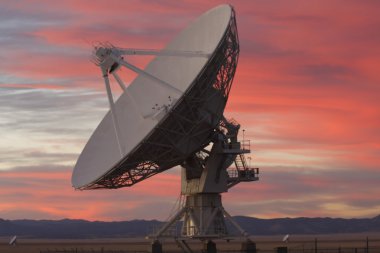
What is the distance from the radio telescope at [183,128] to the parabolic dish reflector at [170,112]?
0.26 ft

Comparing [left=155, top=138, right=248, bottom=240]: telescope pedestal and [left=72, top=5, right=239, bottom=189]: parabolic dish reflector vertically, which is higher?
[left=72, top=5, right=239, bottom=189]: parabolic dish reflector

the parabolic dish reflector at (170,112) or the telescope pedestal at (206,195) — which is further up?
the parabolic dish reflector at (170,112)

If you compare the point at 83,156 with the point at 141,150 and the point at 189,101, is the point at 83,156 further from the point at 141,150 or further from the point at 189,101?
the point at 189,101

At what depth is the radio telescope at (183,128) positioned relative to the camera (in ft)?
181

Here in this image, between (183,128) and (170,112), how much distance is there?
2966 millimetres

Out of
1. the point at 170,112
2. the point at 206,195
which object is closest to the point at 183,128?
the point at 170,112

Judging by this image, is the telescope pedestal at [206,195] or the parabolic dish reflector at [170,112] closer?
the parabolic dish reflector at [170,112]

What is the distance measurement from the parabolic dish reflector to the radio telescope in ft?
0.26

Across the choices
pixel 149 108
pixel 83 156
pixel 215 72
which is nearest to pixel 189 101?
pixel 215 72

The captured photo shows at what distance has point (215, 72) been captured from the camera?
54719mm

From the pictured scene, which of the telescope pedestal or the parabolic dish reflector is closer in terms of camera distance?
the parabolic dish reflector

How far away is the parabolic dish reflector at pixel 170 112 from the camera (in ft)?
179

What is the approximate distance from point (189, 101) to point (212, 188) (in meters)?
10.7

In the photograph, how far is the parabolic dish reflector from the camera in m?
54.5
